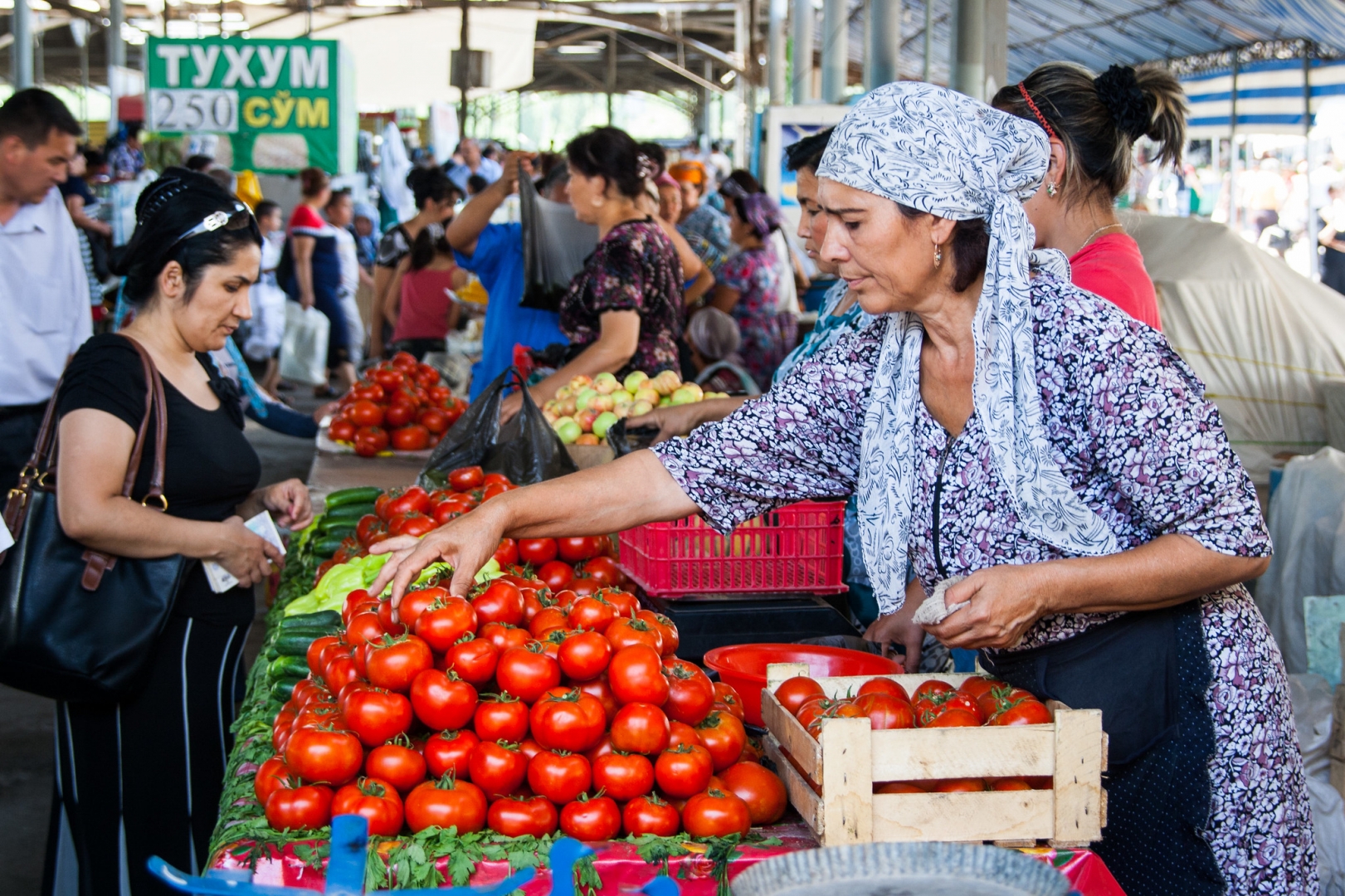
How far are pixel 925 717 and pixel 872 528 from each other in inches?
14.2

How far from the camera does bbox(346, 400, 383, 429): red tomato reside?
5305 millimetres

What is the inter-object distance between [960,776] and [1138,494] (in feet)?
1.65

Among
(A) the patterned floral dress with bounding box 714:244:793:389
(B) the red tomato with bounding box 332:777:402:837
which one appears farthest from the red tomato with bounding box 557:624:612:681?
(A) the patterned floral dress with bounding box 714:244:793:389

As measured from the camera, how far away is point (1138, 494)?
184 centimetres

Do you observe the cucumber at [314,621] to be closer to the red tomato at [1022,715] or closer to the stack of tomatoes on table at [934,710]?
the stack of tomatoes on table at [934,710]

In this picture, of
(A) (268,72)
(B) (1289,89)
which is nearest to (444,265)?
(A) (268,72)

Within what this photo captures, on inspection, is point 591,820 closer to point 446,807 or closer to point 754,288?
point 446,807

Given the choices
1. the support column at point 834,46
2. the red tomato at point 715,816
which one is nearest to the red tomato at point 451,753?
the red tomato at point 715,816

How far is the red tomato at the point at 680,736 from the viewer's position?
1890 mm

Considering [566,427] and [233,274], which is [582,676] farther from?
[566,427]

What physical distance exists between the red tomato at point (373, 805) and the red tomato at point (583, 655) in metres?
0.32

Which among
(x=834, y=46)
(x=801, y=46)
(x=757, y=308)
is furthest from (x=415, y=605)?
(x=801, y=46)

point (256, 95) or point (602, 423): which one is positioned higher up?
point (256, 95)

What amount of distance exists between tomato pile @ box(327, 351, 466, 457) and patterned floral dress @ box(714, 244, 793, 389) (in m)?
2.65
